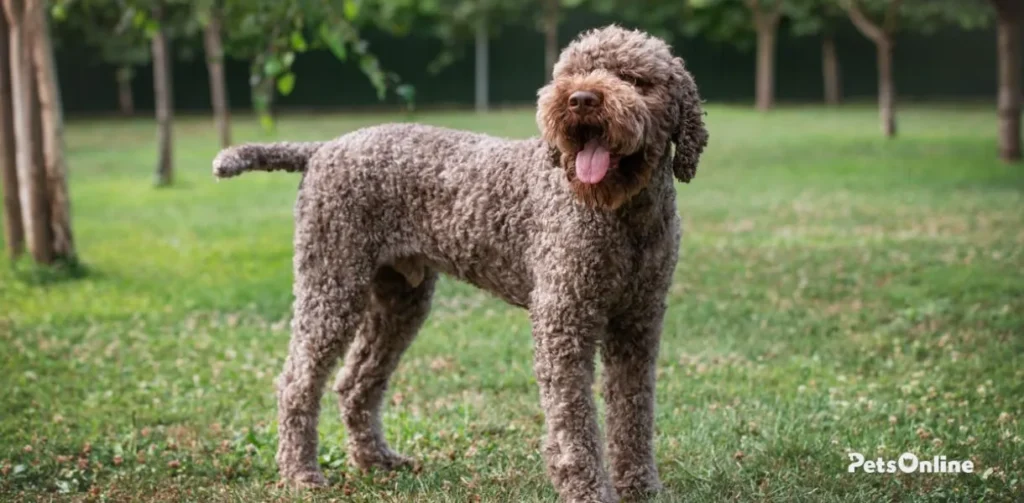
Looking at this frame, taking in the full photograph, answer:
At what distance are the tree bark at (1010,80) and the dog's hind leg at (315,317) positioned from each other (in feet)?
47.0

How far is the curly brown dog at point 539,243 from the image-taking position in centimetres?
397

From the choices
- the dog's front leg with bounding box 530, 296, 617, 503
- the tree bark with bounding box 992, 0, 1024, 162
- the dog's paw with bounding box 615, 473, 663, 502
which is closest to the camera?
the dog's front leg with bounding box 530, 296, 617, 503

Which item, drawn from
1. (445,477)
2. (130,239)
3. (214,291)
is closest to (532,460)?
(445,477)

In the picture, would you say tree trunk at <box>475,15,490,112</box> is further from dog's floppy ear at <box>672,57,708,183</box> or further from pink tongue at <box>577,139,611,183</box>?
pink tongue at <box>577,139,611,183</box>

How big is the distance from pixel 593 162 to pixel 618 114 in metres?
0.20

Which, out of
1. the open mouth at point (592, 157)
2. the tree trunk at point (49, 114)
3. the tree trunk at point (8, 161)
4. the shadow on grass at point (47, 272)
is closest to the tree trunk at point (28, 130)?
the tree trunk at point (49, 114)

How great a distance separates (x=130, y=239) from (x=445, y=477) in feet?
27.7

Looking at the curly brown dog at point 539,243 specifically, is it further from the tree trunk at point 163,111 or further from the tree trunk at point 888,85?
the tree trunk at point 888,85

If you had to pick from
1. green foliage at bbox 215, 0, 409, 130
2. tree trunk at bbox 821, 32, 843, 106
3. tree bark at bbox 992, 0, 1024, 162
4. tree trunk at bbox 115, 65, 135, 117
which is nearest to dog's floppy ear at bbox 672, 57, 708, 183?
green foliage at bbox 215, 0, 409, 130

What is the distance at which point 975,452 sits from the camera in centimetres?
504

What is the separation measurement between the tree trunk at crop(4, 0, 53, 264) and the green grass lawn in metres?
0.54

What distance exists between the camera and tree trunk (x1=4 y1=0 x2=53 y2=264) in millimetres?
9539

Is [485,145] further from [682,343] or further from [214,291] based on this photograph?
[214,291]

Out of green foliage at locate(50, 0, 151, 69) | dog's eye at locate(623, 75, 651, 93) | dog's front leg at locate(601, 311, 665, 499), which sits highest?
green foliage at locate(50, 0, 151, 69)
